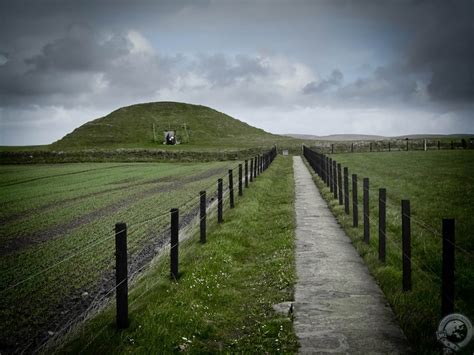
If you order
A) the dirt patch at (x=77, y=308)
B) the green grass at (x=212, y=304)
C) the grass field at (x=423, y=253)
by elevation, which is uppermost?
the grass field at (x=423, y=253)

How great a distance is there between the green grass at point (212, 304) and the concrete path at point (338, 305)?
0.26 metres

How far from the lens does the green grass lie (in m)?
5.64

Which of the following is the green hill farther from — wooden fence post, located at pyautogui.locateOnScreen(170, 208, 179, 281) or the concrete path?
wooden fence post, located at pyautogui.locateOnScreen(170, 208, 179, 281)

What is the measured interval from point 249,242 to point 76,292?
482cm

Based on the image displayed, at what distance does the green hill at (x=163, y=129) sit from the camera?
120 metres

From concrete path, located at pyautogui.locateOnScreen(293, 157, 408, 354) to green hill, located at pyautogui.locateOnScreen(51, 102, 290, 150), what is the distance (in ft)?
323

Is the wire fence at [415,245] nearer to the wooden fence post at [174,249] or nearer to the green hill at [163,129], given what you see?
the wooden fence post at [174,249]

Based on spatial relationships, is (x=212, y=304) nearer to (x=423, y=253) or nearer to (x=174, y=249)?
(x=174, y=249)

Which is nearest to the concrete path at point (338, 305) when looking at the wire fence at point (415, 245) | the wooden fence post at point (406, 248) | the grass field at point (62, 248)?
the wooden fence post at point (406, 248)

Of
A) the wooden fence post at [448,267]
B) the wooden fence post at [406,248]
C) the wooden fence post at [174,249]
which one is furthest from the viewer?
the wooden fence post at [174,249]

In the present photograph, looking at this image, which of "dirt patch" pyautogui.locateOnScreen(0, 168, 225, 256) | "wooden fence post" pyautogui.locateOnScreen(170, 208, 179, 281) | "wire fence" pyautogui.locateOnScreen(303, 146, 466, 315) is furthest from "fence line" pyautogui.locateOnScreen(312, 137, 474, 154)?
"wooden fence post" pyautogui.locateOnScreen(170, 208, 179, 281)

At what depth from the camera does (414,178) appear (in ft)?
82.2

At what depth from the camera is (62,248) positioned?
36.9 ft

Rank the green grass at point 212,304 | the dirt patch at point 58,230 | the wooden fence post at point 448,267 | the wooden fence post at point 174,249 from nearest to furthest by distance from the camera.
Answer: the wooden fence post at point 448,267 < the green grass at point 212,304 < the wooden fence post at point 174,249 < the dirt patch at point 58,230
